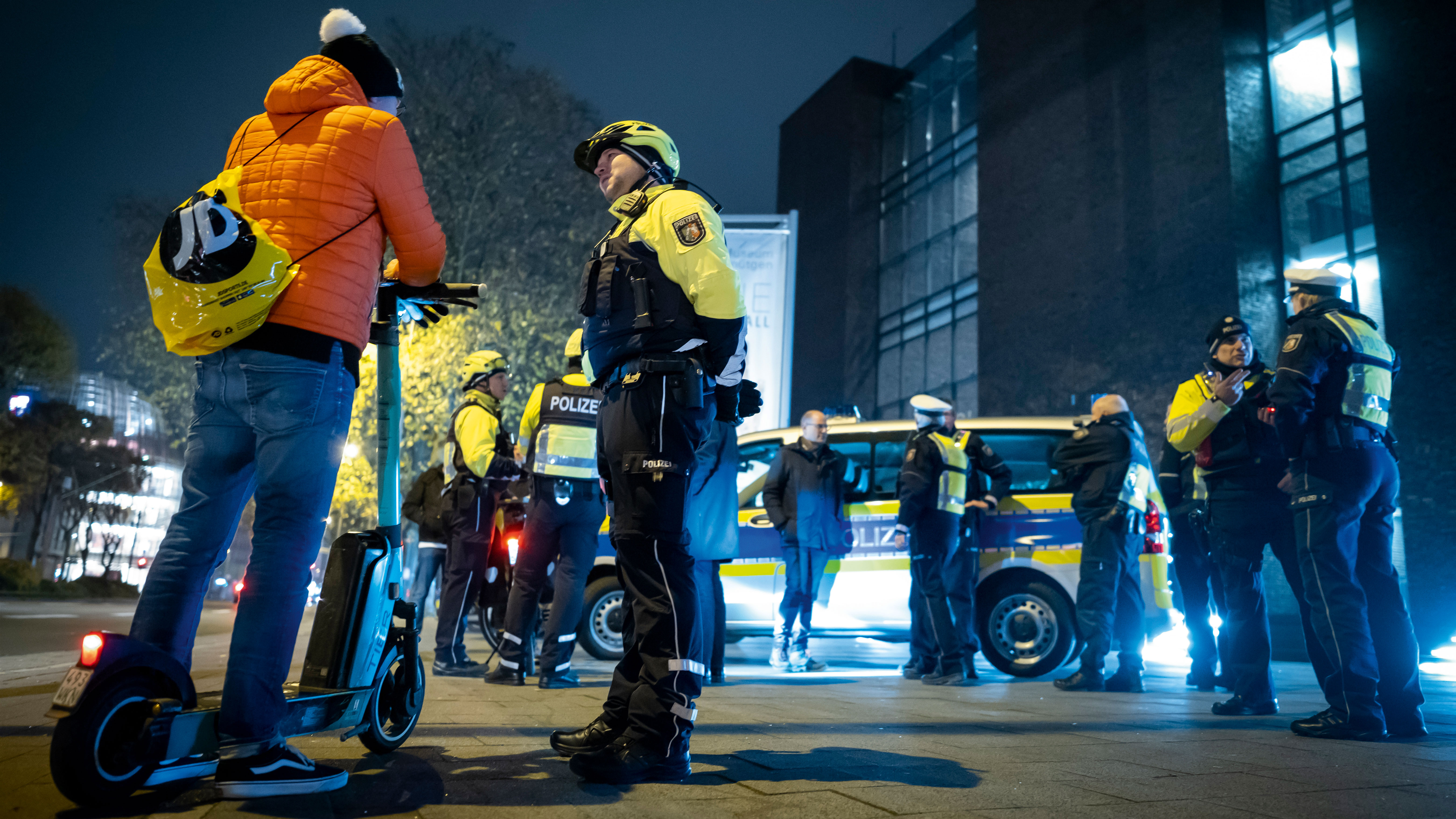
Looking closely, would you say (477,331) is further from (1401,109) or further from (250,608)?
(250,608)

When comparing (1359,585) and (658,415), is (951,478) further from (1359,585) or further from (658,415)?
(658,415)

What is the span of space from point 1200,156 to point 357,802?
16892 mm

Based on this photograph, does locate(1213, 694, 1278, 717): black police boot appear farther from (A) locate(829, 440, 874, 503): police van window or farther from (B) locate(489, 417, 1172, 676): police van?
(A) locate(829, 440, 874, 503): police van window

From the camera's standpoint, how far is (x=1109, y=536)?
233 inches

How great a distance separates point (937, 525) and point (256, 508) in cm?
476

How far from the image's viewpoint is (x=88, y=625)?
30.0 feet

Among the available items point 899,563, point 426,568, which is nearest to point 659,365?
point 426,568

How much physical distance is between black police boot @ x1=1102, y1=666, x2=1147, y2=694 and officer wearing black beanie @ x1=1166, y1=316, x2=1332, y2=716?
0.95 m

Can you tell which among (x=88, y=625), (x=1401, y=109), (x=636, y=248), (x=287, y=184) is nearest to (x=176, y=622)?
(x=287, y=184)

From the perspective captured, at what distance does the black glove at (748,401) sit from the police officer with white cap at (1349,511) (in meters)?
2.30

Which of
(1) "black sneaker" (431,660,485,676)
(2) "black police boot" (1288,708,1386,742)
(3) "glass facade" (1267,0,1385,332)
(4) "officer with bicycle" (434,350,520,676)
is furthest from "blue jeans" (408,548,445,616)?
(3) "glass facade" (1267,0,1385,332)

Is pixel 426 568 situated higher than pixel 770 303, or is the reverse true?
pixel 770 303

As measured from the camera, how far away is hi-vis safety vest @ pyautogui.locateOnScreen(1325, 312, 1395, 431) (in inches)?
152

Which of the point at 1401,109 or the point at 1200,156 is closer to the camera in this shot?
the point at 1401,109
